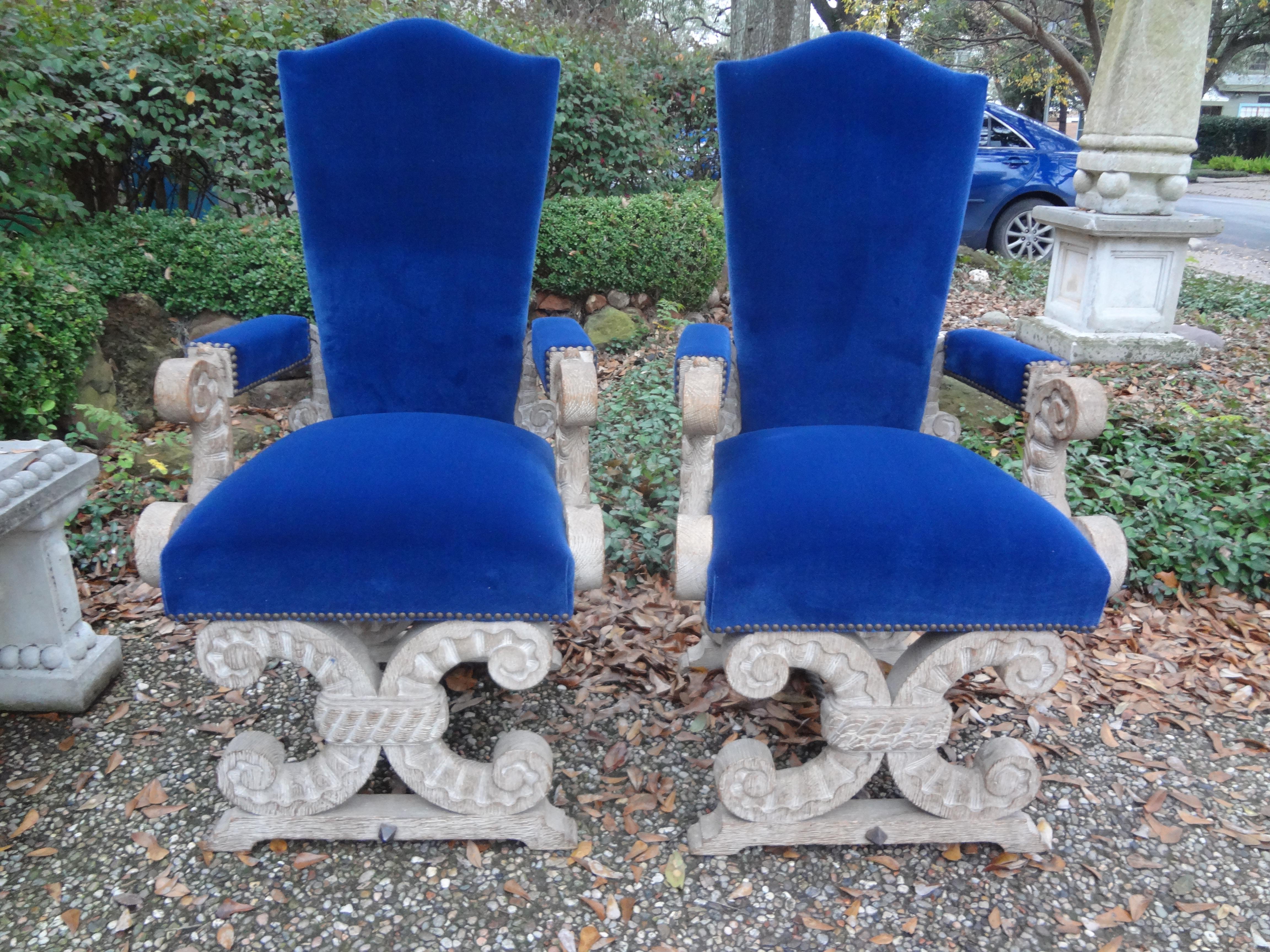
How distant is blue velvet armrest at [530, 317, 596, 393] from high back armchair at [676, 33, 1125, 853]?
23cm

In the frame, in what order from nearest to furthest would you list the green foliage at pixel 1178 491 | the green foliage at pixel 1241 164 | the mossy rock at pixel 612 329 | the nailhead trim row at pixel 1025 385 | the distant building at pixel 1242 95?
the nailhead trim row at pixel 1025 385 < the green foliage at pixel 1178 491 < the mossy rock at pixel 612 329 < the green foliage at pixel 1241 164 < the distant building at pixel 1242 95

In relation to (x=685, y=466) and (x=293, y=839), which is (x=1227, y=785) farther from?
(x=293, y=839)

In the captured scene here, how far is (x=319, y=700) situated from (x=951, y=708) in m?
1.16

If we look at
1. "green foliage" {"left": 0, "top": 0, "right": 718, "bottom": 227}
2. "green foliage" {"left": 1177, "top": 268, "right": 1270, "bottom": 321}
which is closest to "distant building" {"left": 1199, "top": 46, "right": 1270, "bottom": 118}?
"green foliage" {"left": 1177, "top": 268, "right": 1270, "bottom": 321}

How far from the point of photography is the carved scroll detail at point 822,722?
1482 mm

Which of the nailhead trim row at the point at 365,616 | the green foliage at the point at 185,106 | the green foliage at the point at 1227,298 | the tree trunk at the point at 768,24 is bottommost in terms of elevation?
the green foliage at the point at 1227,298

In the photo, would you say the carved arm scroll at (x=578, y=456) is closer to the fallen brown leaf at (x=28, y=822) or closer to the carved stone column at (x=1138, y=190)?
the fallen brown leaf at (x=28, y=822)

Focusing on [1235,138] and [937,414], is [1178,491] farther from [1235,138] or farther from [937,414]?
[1235,138]

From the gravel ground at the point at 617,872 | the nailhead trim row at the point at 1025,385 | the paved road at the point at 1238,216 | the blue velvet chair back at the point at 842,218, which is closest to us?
the gravel ground at the point at 617,872

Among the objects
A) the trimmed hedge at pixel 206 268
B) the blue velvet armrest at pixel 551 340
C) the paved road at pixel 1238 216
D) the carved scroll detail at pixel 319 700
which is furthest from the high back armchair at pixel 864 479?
the paved road at pixel 1238 216

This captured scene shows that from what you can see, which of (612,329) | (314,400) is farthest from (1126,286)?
(314,400)

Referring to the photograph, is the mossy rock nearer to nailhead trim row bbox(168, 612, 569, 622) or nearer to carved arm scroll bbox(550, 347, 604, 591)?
carved arm scroll bbox(550, 347, 604, 591)

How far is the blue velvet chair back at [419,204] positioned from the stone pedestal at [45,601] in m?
0.63

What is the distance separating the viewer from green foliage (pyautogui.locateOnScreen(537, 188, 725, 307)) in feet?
14.6
